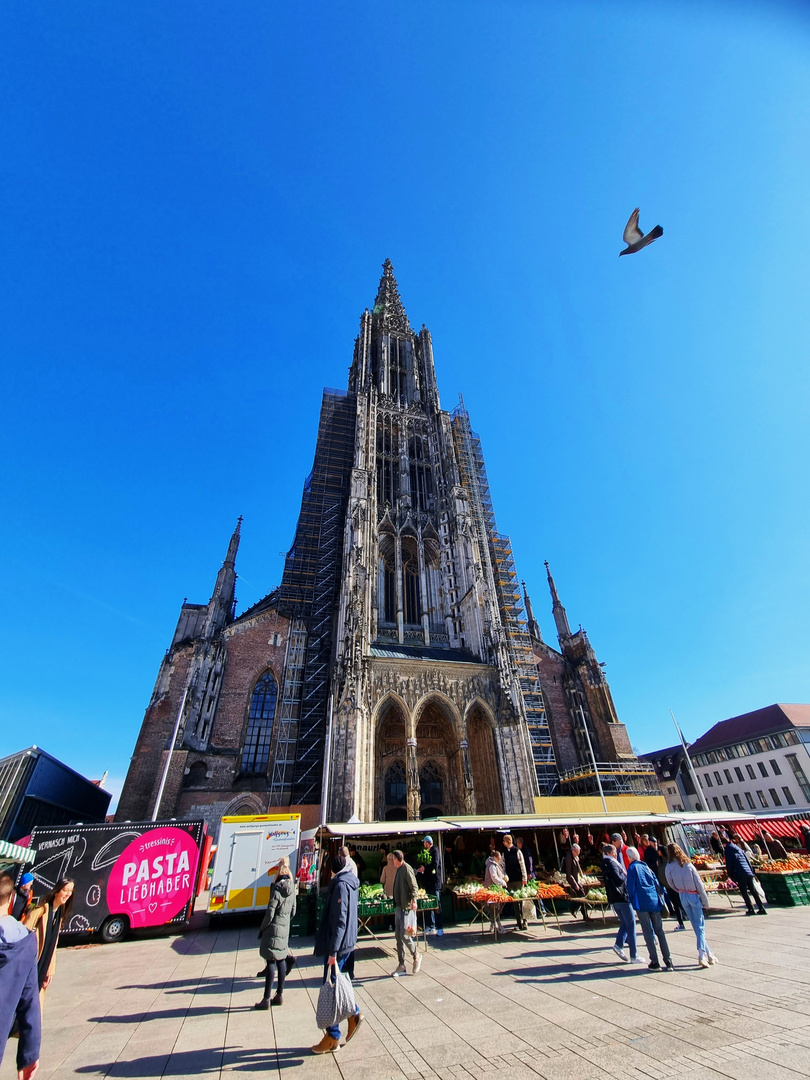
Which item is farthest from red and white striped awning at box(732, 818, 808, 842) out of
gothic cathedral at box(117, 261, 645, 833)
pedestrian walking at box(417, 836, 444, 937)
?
pedestrian walking at box(417, 836, 444, 937)

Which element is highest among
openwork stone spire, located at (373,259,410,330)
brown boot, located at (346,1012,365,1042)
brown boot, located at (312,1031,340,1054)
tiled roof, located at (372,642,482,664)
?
openwork stone spire, located at (373,259,410,330)

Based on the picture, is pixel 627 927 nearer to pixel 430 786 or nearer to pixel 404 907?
pixel 404 907

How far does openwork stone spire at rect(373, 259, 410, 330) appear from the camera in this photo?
4247cm

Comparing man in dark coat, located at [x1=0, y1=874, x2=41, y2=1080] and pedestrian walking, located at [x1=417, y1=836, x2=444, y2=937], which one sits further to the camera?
pedestrian walking, located at [x1=417, y1=836, x2=444, y2=937]

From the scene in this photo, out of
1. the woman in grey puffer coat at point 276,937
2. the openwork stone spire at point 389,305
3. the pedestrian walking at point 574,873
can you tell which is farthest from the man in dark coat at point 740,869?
the openwork stone spire at point 389,305

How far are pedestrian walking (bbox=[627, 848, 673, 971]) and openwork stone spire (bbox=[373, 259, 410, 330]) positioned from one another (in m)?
42.2

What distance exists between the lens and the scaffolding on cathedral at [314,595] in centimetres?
2241

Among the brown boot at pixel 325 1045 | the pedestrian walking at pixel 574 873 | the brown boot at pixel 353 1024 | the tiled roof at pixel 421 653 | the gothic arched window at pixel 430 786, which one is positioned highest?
the tiled roof at pixel 421 653

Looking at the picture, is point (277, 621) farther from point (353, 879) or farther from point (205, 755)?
point (353, 879)

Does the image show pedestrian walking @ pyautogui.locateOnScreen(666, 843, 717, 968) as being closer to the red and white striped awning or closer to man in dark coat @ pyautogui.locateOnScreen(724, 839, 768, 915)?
man in dark coat @ pyautogui.locateOnScreen(724, 839, 768, 915)

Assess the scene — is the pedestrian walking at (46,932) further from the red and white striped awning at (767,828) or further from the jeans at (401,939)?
the red and white striped awning at (767,828)

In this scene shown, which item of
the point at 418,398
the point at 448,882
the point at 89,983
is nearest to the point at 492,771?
the point at 448,882

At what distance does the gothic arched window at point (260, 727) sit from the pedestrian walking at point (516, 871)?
52.3ft

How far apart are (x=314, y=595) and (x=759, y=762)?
3693cm
